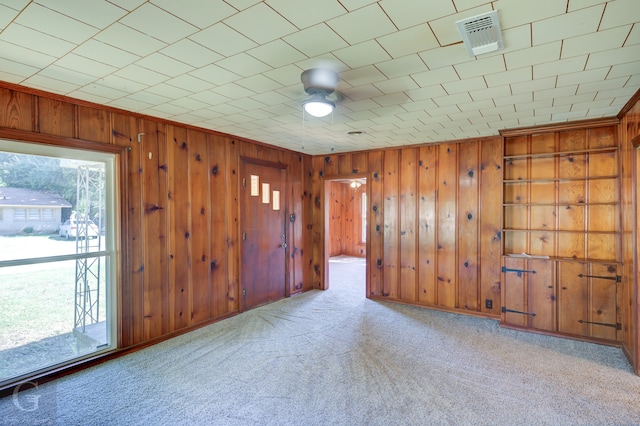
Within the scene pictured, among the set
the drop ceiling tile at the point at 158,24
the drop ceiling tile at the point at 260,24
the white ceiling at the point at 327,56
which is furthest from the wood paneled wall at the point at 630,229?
the drop ceiling tile at the point at 158,24

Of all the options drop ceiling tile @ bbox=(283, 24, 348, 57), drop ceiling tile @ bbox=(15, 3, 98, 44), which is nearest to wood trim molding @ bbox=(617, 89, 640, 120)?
drop ceiling tile @ bbox=(283, 24, 348, 57)

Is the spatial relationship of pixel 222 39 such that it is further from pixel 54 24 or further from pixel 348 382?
pixel 348 382

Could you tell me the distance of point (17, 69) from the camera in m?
2.26

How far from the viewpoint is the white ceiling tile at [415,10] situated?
153 cm

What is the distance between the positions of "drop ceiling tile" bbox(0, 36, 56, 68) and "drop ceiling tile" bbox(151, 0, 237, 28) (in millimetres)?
1132

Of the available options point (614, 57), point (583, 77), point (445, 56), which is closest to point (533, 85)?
point (583, 77)

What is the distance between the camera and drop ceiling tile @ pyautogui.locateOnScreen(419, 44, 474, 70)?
198 centimetres

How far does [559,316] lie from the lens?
369 cm

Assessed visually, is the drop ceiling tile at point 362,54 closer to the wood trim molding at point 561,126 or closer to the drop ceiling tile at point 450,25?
the drop ceiling tile at point 450,25

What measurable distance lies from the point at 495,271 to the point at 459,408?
250cm

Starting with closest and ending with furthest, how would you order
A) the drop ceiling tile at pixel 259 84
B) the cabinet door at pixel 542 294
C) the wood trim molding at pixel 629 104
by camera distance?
the drop ceiling tile at pixel 259 84 → the wood trim molding at pixel 629 104 → the cabinet door at pixel 542 294

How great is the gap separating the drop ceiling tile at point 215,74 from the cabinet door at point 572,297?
4.04 m

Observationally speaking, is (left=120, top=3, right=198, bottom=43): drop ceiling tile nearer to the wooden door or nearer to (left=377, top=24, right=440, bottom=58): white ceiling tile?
(left=377, top=24, right=440, bottom=58): white ceiling tile

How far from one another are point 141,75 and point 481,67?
2.47 m
